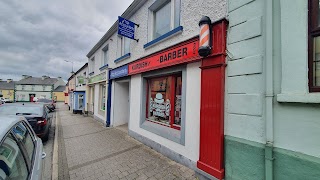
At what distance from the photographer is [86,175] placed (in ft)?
12.1

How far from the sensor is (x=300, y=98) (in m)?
→ 2.18

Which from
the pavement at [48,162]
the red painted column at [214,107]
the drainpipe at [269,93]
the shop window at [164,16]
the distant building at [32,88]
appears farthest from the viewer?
the distant building at [32,88]

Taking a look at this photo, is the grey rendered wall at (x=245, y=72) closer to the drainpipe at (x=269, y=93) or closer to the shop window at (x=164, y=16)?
the drainpipe at (x=269, y=93)

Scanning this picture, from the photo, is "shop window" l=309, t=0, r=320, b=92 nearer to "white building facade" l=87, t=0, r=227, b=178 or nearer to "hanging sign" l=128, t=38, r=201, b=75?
"white building facade" l=87, t=0, r=227, b=178

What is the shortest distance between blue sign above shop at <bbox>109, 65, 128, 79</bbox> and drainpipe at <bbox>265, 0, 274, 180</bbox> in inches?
223

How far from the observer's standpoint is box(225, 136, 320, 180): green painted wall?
2.18m

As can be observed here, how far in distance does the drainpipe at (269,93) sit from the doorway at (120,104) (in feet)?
23.3

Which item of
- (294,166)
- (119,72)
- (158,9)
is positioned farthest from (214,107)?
(119,72)

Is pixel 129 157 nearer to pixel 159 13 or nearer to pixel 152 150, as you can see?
pixel 152 150

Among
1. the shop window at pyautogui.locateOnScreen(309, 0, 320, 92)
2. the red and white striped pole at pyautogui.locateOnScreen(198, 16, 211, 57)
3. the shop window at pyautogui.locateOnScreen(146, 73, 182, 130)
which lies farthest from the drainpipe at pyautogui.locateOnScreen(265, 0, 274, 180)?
the shop window at pyautogui.locateOnScreen(146, 73, 182, 130)

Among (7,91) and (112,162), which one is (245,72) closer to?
(112,162)

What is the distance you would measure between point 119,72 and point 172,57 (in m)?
4.14

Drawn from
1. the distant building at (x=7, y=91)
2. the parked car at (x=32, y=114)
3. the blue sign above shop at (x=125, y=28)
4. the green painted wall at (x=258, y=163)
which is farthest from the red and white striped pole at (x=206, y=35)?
the distant building at (x=7, y=91)

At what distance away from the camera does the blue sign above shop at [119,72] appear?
725cm
